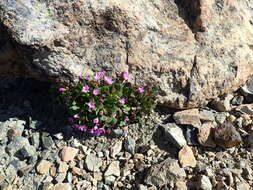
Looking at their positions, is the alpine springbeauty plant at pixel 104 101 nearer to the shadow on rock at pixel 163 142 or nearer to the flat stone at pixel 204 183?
the shadow on rock at pixel 163 142

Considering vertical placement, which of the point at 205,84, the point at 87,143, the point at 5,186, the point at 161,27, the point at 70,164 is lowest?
the point at 5,186

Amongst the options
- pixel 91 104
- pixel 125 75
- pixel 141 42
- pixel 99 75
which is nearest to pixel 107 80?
pixel 99 75

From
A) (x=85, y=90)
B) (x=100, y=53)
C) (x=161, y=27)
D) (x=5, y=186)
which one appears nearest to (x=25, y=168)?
(x=5, y=186)

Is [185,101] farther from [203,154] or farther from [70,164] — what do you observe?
[70,164]

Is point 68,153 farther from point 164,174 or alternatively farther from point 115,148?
point 164,174

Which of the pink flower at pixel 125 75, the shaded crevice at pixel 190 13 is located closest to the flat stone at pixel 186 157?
the pink flower at pixel 125 75

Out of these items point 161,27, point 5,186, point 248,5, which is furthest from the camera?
point 248,5
